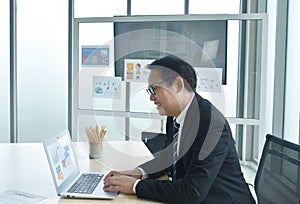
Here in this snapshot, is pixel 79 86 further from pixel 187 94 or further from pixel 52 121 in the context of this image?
pixel 187 94

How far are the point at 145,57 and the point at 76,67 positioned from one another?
2.59 ft

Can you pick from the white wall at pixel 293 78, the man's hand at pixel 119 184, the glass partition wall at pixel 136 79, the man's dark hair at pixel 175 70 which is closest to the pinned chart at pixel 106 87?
the glass partition wall at pixel 136 79

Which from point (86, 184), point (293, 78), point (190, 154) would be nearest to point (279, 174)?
point (190, 154)

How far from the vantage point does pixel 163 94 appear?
1.52 meters

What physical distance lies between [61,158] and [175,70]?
1.96 feet

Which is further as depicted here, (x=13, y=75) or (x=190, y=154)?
(x=13, y=75)

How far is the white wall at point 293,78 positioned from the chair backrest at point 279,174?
1487 mm

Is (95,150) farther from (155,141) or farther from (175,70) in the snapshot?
(175,70)

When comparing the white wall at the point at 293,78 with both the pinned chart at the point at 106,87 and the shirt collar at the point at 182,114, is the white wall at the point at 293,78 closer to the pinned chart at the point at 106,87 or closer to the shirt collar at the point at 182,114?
the pinned chart at the point at 106,87

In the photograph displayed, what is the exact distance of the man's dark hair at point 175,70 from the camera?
1495mm

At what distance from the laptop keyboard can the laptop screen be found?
0.17ft

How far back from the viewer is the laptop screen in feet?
4.40

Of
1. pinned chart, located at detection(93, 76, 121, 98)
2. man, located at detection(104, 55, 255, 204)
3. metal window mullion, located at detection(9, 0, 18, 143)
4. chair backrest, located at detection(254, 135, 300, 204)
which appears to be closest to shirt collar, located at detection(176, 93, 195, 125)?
man, located at detection(104, 55, 255, 204)

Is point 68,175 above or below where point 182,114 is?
below
